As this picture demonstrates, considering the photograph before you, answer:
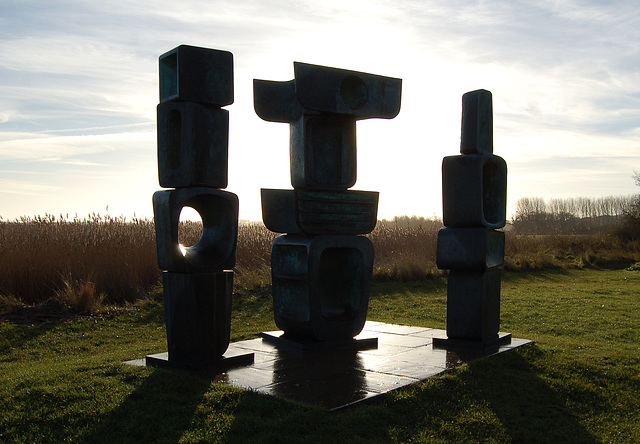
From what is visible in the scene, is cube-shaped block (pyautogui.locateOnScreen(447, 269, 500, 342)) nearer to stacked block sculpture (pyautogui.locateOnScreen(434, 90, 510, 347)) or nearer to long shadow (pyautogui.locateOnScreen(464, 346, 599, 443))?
stacked block sculpture (pyautogui.locateOnScreen(434, 90, 510, 347))

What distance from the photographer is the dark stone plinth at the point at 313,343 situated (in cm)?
562

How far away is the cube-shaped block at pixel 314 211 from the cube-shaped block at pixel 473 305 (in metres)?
1.11

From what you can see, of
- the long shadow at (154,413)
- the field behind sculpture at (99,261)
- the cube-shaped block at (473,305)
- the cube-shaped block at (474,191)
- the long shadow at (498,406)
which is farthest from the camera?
the field behind sculpture at (99,261)

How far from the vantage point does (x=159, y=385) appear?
4.44 metres

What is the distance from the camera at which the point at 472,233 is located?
5770 millimetres

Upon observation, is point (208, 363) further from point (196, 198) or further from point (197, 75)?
point (197, 75)

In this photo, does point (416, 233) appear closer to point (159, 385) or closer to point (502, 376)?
point (502, 376)

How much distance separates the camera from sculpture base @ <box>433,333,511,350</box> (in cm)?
576

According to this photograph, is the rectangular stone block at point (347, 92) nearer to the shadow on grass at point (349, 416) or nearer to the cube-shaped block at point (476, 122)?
the cube-shaped block at point (476, 122)

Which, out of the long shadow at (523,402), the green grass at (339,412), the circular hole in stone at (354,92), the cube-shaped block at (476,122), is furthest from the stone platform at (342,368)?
the circular hole in stone at (354,92)

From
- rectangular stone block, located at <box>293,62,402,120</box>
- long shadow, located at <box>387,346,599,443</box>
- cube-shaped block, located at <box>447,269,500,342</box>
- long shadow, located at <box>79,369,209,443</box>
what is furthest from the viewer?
cube-shaped block, located at <box>447,269,500,342</box>

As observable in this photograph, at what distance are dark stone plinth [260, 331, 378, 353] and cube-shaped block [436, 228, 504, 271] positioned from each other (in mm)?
1066

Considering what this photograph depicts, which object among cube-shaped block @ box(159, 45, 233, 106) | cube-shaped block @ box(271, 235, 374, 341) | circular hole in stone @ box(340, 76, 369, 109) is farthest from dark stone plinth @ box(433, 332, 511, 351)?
cube-shaped block @ box(159, 45, 233, 106)

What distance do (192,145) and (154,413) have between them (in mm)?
2032
